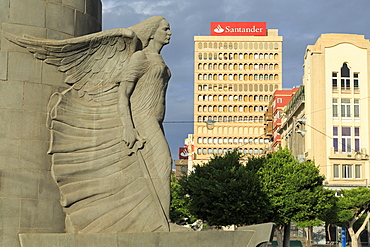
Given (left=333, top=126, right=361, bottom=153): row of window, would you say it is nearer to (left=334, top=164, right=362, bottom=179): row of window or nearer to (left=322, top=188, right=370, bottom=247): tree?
(left=334, top=164, right=362, bottom=179): row of window

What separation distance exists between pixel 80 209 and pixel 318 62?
70894 millimetres

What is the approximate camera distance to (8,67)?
12438 mm

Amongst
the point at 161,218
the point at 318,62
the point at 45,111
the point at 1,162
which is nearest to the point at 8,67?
the point at 45,111

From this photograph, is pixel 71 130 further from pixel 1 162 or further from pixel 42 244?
pixel 42 244

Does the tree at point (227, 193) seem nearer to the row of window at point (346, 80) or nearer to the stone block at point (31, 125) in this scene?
the stone block at point (31, 125)

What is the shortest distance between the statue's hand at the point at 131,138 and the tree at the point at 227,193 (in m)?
24.3

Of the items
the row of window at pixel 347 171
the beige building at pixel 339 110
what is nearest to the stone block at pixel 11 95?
the beige building at pixel 339 110

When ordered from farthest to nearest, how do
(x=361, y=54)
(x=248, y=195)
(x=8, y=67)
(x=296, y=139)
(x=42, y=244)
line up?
1. (x=296, y=139)
2. (x=361, y=54)
3. (x=248, y=195)
4. (x=8, y=67)
5. (x=42, y=244)

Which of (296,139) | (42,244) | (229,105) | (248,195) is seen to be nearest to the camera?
(42,244)

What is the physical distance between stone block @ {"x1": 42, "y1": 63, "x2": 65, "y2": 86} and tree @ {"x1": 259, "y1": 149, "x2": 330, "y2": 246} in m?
28.2

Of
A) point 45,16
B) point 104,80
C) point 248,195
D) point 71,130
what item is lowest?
point 248,195

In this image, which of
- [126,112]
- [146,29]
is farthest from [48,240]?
[146,29]

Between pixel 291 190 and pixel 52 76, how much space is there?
29.8 m

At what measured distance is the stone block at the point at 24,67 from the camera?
12461 millimetres
